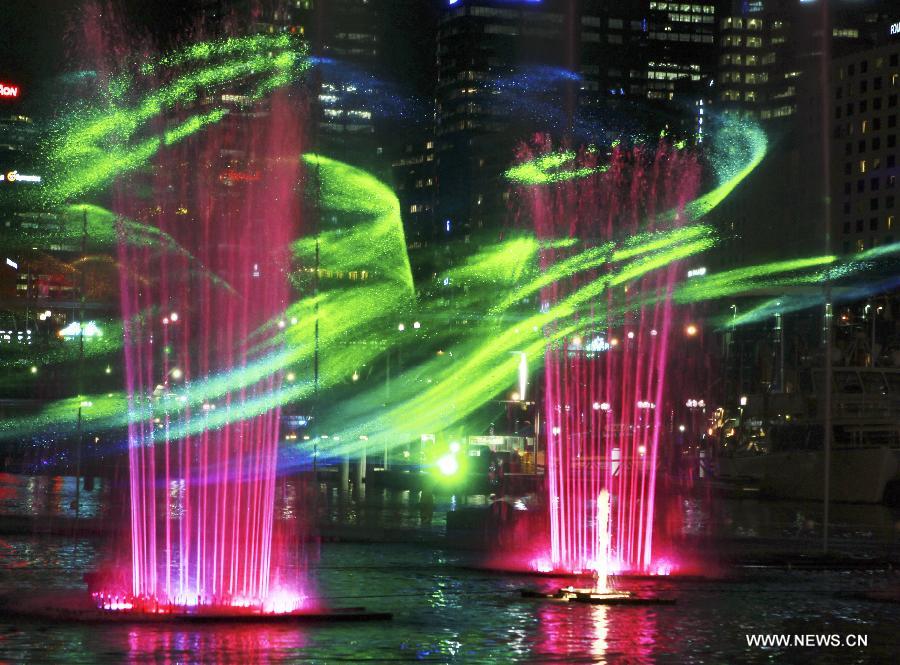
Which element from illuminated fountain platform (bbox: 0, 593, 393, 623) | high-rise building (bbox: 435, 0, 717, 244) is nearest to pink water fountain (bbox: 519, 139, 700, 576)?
illuminated fountain platform (bbox: 0, 593, 393, 623)

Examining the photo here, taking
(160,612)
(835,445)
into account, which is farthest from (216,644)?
(835,445)

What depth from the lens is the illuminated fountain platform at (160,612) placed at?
53.3 ft

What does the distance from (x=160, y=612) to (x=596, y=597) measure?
5.89 meters

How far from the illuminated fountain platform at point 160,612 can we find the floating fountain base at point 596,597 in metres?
3.11

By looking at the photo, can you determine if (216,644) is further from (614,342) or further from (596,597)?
(614,342)

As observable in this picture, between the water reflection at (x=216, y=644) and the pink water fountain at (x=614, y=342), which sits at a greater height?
the pink water fountain at (x=614, y=342)

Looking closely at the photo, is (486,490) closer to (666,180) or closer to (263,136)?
(263,136)

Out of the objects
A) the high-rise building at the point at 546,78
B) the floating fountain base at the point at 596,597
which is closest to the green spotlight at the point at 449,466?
the floating fountain base at the point at 596,597

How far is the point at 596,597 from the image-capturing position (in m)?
19.1

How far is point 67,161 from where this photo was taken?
226 feet

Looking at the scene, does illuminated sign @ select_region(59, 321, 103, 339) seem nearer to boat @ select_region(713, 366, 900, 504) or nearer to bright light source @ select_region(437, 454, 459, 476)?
bright light source @ select_region(437, 454, 459, 476)

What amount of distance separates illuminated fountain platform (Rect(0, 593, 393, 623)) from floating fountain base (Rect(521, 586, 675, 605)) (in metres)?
3.11

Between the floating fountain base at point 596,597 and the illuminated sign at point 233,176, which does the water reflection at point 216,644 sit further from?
the illuminated sign at point 233,176

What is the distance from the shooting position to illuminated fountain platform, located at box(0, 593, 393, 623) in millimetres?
16250
